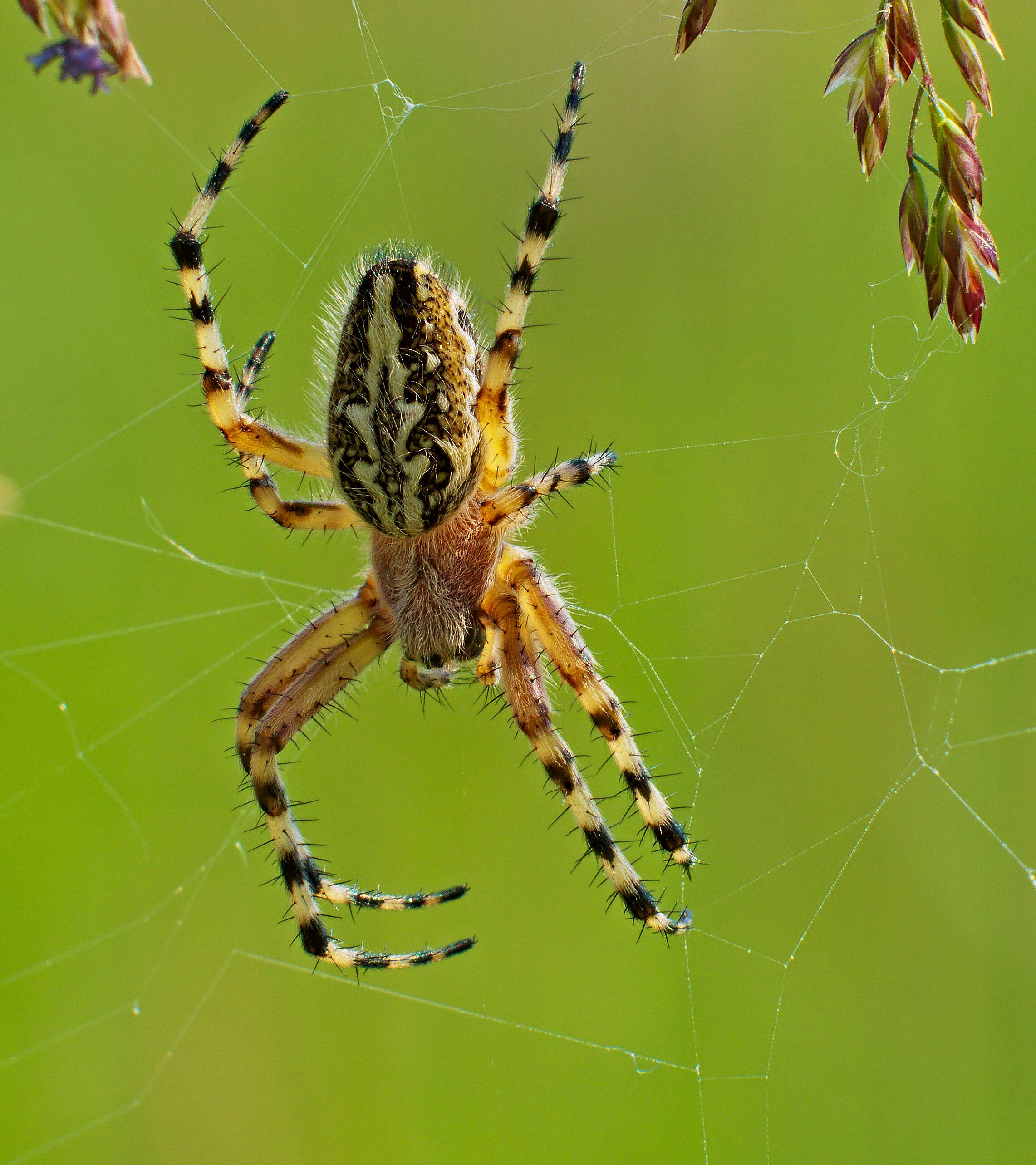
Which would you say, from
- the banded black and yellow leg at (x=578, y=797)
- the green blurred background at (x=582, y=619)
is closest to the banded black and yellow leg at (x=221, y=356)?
the banded black and yellow leg at (x=578, y=797)

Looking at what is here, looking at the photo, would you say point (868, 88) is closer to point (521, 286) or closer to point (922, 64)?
point (922, 64)

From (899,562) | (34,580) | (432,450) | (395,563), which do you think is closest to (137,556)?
(34,580)

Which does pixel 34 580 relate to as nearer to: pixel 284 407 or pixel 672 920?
pixel 284 407

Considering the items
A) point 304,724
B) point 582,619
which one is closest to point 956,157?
point 304,724

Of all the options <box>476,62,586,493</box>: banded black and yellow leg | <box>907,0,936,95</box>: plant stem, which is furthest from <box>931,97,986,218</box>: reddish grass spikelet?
<box>476,62,586,493</box>: banded black and yellow leg

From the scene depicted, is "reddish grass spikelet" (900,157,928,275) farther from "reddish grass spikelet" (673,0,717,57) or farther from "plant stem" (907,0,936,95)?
"reddish grass spikelet" (673,0,717,57)

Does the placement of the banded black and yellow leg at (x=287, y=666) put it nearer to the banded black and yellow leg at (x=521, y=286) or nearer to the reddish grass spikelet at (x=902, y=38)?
the banded black and yellow leg at (x=521, y=286)
